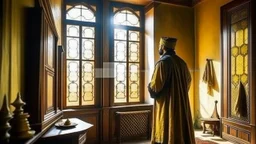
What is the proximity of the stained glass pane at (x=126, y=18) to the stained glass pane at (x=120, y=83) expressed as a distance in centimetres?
99

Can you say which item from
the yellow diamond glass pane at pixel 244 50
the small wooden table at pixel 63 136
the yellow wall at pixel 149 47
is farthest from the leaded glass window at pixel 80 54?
the yellow diamond glass pane at pixel 244 50

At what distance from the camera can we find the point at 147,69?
492cm

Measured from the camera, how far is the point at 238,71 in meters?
3.90

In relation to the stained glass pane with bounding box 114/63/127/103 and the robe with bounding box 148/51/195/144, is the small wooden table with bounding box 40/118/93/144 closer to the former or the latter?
the robe with bounding box 148/51/195/144

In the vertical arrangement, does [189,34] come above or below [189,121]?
above

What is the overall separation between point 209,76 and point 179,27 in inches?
56.0


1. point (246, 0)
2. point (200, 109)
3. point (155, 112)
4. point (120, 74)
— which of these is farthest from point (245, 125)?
point (120, 74)

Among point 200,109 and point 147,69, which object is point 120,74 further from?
point 200,109

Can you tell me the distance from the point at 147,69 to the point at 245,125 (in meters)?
2.30

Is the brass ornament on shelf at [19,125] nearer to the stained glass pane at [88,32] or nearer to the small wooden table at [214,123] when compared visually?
the stained glass pane at [88,32]

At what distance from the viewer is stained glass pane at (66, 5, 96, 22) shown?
436cm

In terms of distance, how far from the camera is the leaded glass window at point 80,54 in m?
4.29

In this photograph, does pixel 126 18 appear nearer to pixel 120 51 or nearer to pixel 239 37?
pixel 120 51

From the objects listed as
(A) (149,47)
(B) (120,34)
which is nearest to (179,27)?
(A) (149,47)
